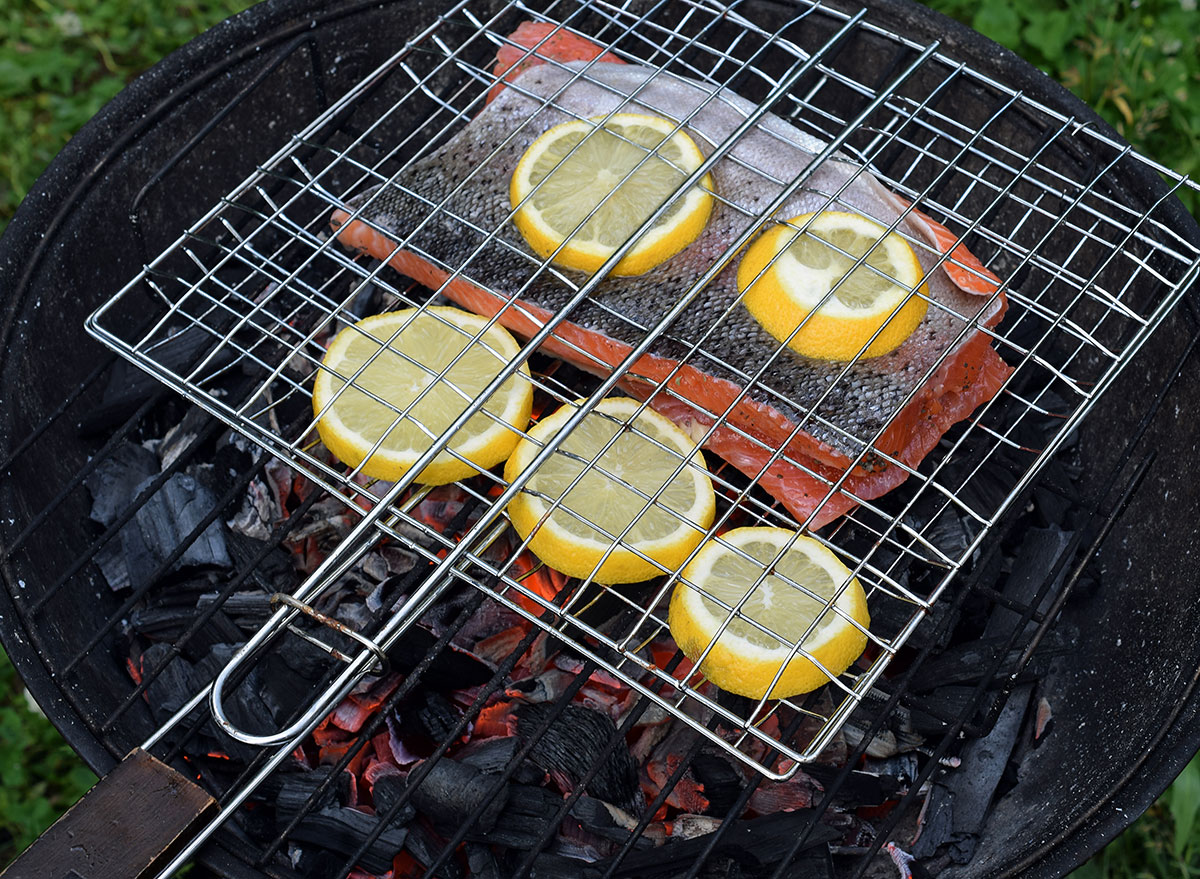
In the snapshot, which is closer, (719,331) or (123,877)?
(123,877)

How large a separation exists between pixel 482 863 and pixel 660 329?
1.48m

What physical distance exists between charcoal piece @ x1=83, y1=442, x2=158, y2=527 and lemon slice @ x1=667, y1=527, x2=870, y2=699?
1.85m

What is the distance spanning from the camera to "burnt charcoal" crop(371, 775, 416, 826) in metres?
2.91

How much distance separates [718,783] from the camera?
2.92 metres

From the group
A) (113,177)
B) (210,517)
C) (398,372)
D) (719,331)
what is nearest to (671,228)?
(719,331)

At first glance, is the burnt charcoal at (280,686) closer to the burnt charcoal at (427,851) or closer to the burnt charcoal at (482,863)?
the burnt charcoal at (427,851)

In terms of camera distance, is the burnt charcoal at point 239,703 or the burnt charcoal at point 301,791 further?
the burnt charcoal at point 239,703

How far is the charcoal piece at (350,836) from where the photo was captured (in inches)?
112

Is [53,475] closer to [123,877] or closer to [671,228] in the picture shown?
[123,877]

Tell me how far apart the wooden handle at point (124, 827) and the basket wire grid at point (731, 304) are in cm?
17

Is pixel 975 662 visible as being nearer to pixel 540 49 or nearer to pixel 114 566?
pixel 540 49

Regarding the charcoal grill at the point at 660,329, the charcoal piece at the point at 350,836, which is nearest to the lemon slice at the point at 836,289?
the charcoal grill at the point at 660,329

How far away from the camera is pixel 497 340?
10.2 ft

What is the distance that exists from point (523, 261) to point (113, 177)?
1374mm
